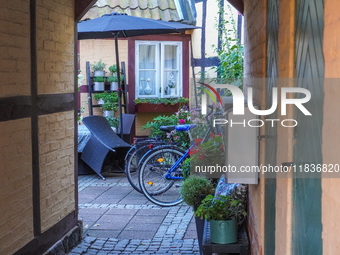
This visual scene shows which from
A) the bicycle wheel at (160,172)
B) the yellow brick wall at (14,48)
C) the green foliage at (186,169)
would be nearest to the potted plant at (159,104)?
the bicycle wheel at (160,172)

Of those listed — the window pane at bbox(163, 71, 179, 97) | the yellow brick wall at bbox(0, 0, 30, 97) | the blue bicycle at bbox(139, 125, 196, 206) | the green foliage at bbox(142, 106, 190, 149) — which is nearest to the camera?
the yellow brick wall at bbox(0, 0, 30, 97)

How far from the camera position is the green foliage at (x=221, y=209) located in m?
4.40

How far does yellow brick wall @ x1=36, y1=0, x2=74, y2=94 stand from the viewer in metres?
5.05

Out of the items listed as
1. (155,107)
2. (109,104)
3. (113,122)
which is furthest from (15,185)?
(155,107)

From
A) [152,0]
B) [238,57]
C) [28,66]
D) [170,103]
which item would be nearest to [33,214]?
[28,66]

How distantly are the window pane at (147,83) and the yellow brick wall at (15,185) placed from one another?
8.16 metres

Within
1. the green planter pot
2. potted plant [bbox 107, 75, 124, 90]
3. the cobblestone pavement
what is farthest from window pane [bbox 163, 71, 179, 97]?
the green planter pot

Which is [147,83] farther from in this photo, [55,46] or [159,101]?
[55,46]

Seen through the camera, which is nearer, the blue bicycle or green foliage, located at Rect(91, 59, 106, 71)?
the blue bicycle

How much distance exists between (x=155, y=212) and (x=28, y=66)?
301cm

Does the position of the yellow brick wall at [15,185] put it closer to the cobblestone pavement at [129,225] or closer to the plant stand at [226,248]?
the cobblestone pavement at [129,225]

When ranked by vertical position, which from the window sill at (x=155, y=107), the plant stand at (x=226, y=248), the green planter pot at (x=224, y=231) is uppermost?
the window sill at (x=155, y=107)

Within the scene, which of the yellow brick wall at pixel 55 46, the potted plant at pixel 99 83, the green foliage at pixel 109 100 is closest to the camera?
the yellow brick wall at pixel 55 46

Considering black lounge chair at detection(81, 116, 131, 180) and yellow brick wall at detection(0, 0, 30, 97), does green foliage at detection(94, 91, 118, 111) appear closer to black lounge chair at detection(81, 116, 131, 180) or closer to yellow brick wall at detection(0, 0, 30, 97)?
black lounge chair at detection(81, 116, 131, 180)
